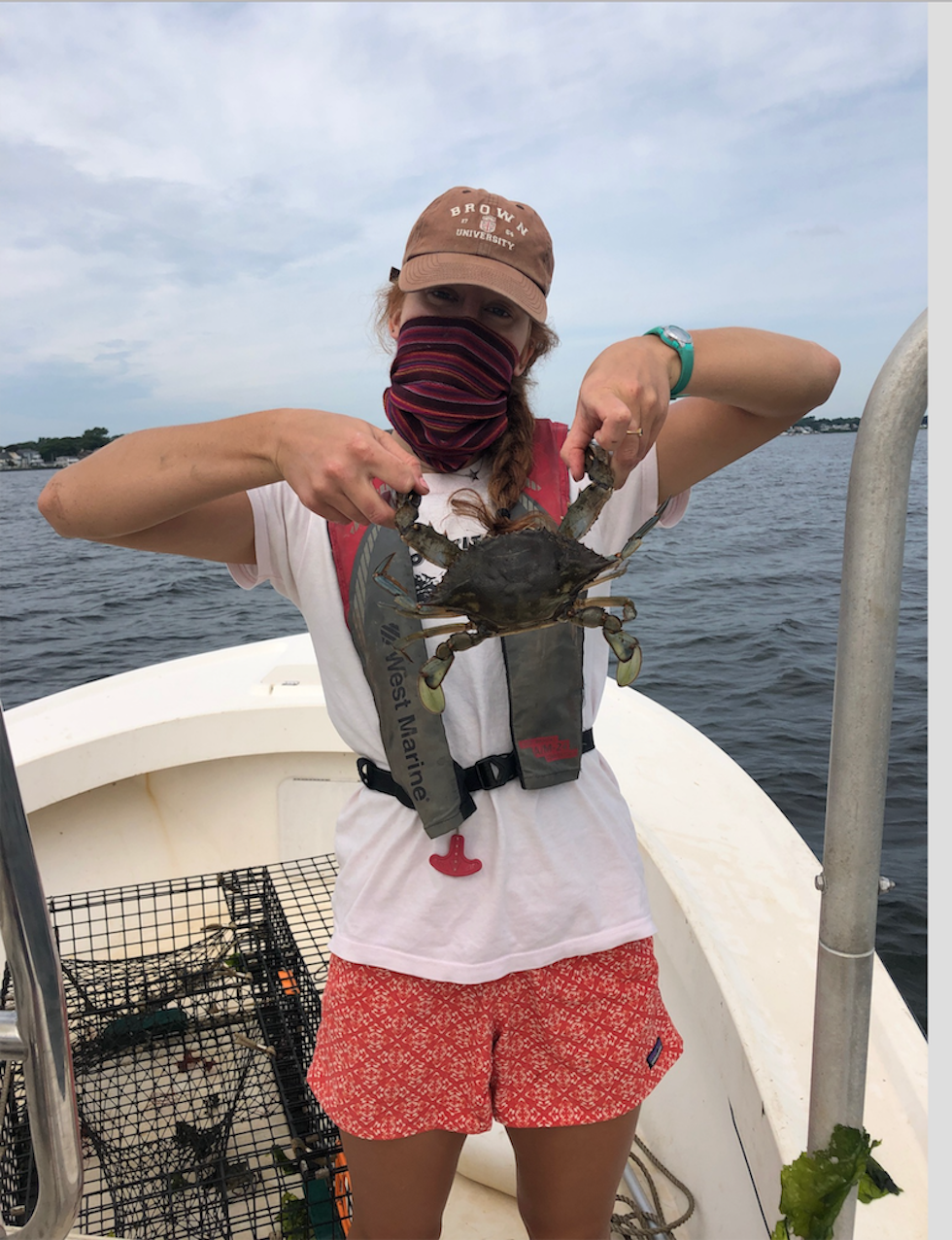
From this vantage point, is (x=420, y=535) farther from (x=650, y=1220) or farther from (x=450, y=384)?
(x=650, y=1220)

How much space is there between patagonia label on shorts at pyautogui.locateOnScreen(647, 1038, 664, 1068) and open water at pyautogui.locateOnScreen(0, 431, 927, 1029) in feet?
6.39

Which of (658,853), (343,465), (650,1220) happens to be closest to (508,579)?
(343,465)

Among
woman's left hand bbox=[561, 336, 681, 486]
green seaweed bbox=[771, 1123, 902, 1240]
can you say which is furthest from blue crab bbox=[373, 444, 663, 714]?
green seaweed bbox=[771, 1123, 902, 1240]

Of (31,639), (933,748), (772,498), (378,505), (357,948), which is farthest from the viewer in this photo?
(772,498)

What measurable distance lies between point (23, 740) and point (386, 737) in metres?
3.13

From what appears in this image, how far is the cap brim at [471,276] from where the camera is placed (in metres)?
1.89

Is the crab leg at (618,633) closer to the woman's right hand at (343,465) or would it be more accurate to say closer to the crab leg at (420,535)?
the crab leg at (420,535)

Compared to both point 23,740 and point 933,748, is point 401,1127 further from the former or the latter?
point 23,740

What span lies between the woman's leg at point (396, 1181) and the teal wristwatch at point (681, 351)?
183 cm

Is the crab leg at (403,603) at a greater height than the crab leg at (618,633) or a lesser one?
greater

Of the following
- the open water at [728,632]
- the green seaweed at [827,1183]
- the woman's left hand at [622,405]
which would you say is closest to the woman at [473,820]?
the woman's left hand at [622,405]

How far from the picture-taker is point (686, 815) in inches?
138

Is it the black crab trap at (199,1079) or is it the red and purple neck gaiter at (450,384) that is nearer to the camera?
the red and purple neck gaiter at (450,384)

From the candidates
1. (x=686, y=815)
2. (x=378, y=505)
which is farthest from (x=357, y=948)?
(x=686, y=815)
